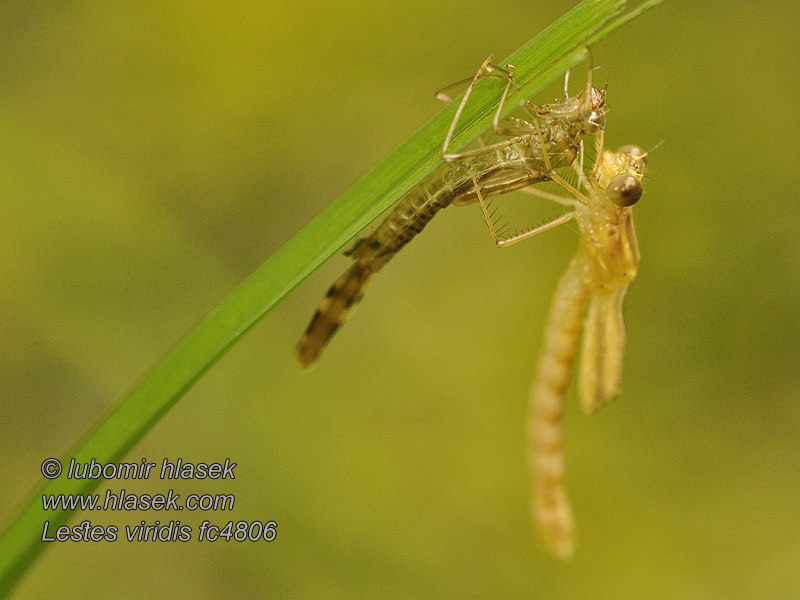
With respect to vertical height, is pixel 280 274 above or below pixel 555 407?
below

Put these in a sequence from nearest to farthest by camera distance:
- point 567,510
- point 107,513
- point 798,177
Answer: point 107,513, point 567,510, point 798,177

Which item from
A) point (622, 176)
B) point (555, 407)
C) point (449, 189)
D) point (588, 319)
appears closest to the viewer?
point (449, 189)

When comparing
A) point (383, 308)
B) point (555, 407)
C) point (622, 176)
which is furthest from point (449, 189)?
point (383, 308)

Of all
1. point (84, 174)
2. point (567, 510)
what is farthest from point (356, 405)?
point (84, 174)

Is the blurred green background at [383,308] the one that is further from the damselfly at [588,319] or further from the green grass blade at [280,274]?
the green grass blade at [280,274]

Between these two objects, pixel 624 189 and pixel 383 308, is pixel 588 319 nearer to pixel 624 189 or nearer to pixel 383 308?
pixel 624 189

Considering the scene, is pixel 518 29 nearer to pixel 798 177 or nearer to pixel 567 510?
pixel 798 177

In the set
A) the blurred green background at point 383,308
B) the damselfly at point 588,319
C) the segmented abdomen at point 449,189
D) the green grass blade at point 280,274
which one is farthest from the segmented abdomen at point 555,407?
the green grass blade at point 280,274
